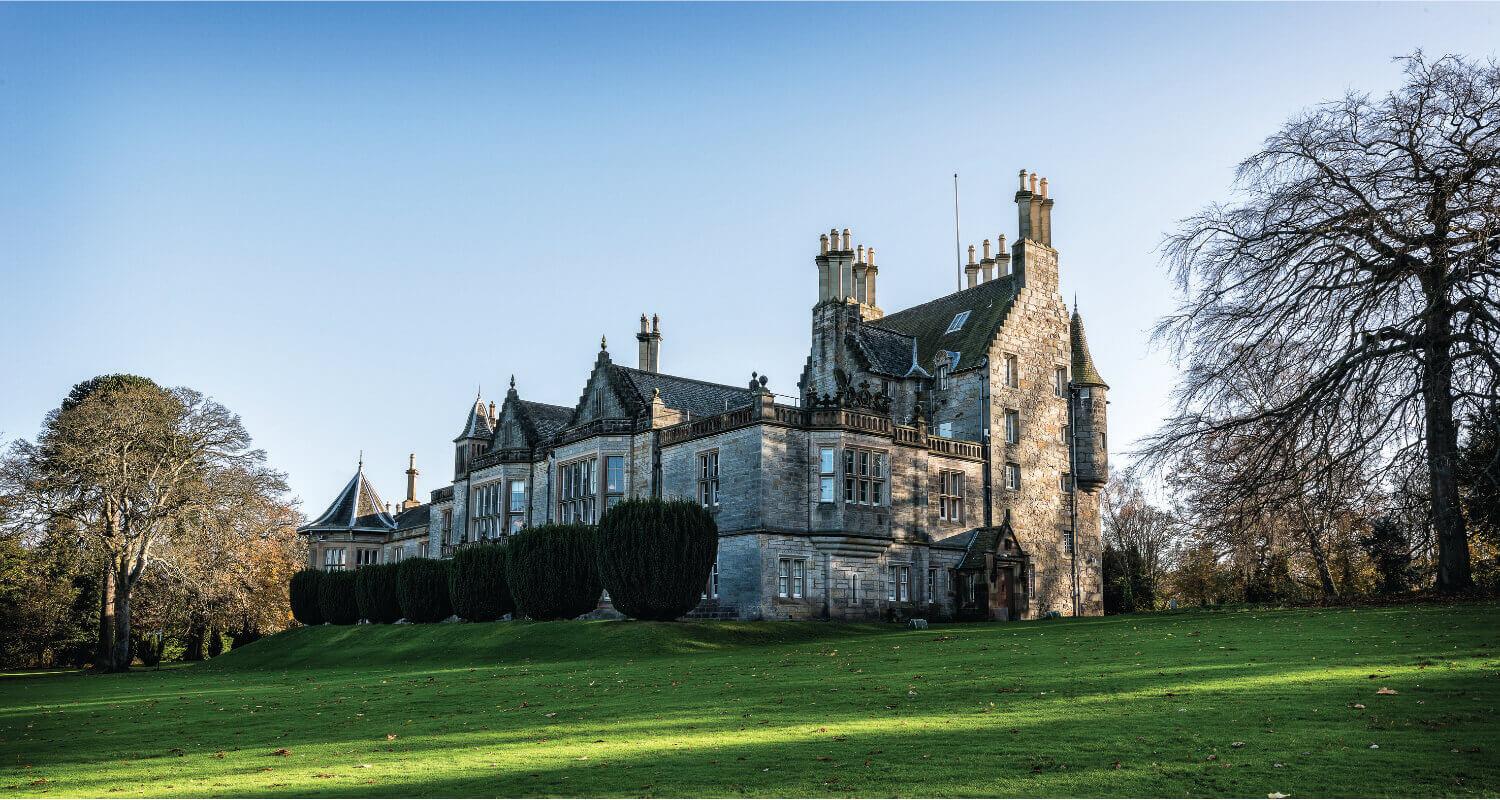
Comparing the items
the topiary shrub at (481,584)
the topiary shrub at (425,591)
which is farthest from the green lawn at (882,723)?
the topiary shrub at (425,591)

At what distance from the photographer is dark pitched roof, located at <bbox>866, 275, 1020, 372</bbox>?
161 feet

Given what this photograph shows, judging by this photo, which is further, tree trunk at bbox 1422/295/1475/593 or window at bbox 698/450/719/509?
window at bbox 698/450/719/509

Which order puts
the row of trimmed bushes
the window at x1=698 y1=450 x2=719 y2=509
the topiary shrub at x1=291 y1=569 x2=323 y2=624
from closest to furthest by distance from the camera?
the row of trimmed bushes → the window at x1=698 y1=450 x2=719 y2=509 → the topiary shrub at x1=291 y1=569 x2=323 y2=624

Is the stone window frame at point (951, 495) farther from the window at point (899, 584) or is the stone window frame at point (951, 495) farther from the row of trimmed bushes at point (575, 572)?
the row of trimmed bushes at point (575, 572)

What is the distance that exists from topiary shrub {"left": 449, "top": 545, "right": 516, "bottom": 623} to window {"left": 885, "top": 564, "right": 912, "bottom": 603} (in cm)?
1414

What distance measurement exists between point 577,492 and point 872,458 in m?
12.3

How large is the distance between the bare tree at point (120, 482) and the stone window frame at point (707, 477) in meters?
22.7

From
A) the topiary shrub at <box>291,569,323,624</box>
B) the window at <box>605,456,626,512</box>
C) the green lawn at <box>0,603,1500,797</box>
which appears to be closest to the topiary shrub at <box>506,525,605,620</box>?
the window at <box>605,456,626,512</box>

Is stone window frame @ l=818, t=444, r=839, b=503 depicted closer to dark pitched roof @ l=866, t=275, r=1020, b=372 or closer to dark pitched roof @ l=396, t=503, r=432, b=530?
dark pitched roof @ l=866, t=275, r=1020, b=372

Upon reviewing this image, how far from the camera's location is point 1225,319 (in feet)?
84.1

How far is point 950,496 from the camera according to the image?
4681 centimetres

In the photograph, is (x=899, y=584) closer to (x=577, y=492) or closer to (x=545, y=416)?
(x=577, y=492)

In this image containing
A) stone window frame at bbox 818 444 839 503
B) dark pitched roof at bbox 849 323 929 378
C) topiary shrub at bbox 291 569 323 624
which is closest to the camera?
stone window frame at bbox 818 444 839 503

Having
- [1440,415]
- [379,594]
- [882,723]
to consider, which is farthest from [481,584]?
[1440,415]
